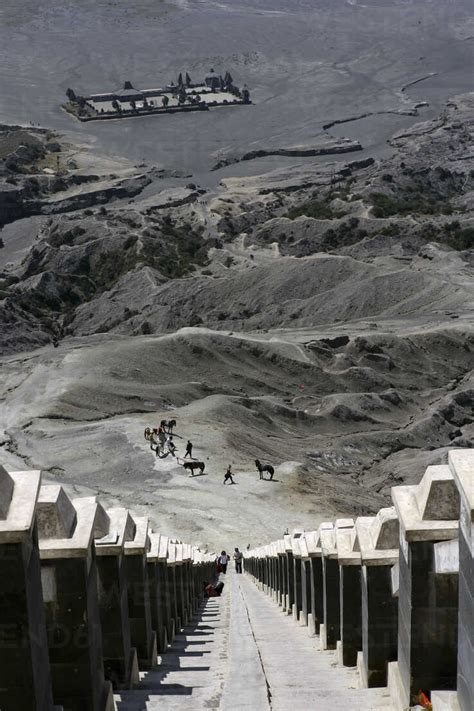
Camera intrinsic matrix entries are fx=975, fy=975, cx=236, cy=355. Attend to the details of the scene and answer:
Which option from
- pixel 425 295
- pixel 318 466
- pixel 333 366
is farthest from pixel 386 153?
pixel 318 466

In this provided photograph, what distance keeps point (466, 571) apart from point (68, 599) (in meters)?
2.63

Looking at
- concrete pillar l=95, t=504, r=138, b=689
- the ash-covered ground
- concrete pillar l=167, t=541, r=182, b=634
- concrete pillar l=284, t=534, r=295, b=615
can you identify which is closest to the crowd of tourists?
the ash-covered ground

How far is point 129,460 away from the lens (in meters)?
47.3

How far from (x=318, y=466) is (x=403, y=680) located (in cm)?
4568

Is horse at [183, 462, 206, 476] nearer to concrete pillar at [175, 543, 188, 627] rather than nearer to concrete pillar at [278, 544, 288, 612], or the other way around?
concrete pillar at [278, 544, 288, 612]

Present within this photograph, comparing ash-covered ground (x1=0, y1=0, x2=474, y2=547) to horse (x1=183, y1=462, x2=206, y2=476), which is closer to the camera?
horse (x1=183, y1=462, x2=206, y2=476)

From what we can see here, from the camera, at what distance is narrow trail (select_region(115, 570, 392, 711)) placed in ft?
22.9

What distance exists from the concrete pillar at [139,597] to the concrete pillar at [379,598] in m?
2.22

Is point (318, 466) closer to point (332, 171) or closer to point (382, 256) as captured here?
point (382, 256)

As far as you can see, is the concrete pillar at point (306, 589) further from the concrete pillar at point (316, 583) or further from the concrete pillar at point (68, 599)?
the concrete pillar at point (68, 599)

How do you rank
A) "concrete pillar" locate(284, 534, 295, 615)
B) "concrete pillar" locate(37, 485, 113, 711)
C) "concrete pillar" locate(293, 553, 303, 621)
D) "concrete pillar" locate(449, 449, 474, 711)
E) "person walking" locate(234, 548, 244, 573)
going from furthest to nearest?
"person walking" locate(234, 548, 244, 573) → "concrete pillar" locate(284, 534, 295, 615) → "concrete pillar" locate(293, 553, 303, 621) → "concrete pillar" locate(37, 485, 113, 711) → "concrete pillar" locate(449, 449, 474, 711)

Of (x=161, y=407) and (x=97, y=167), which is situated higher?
(x=97, y=167)

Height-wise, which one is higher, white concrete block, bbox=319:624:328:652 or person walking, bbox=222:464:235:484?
white concrete block, bbox=319:624:328:652

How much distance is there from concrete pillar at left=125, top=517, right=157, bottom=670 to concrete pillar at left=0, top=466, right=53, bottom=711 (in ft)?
12.0
